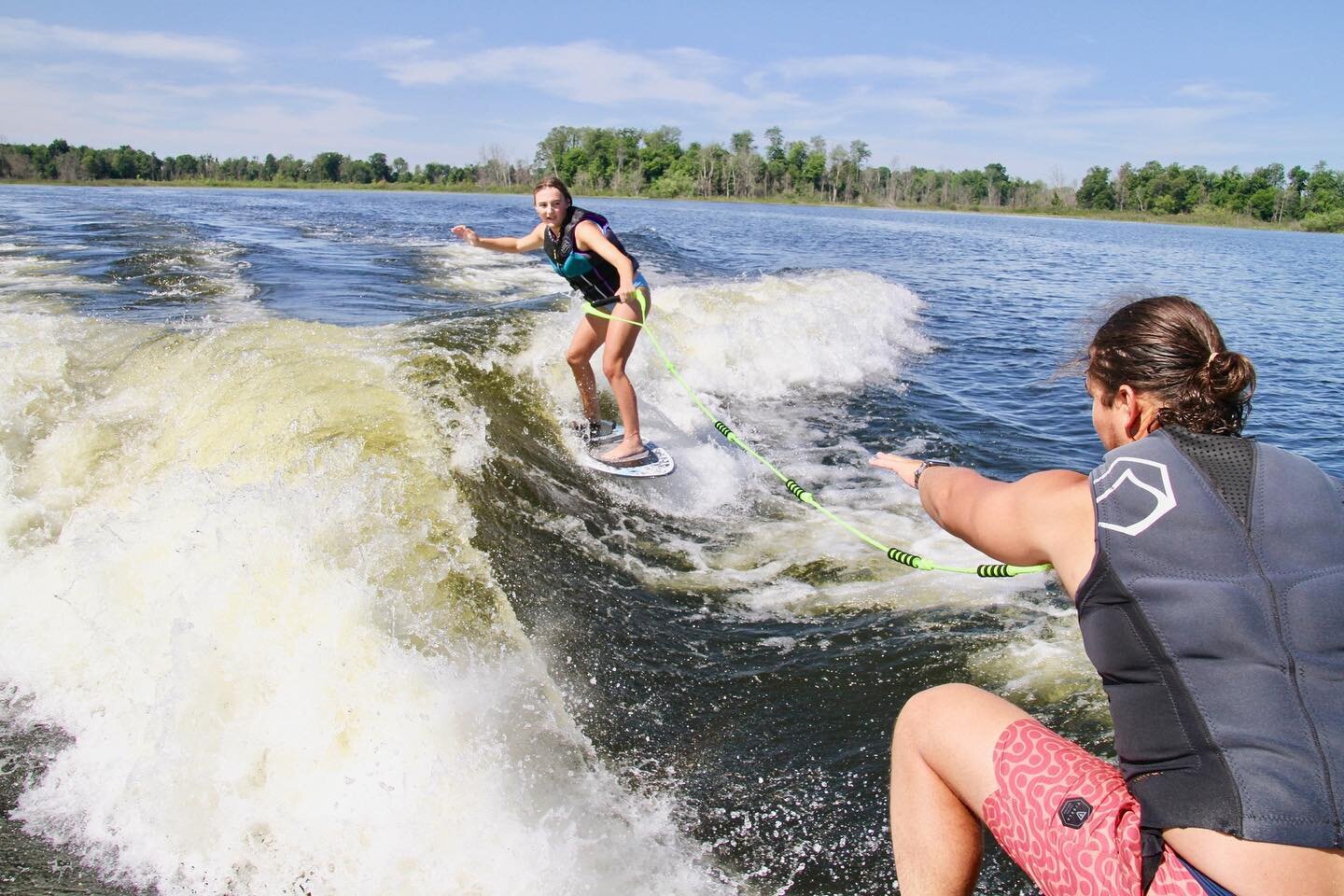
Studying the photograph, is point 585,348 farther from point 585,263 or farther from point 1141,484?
point 1141,484

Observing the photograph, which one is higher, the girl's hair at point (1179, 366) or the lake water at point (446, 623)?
the girl's hair at point (1179, 366)

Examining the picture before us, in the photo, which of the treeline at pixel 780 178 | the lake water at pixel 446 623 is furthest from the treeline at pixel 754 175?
the lake water at pixel 446 623

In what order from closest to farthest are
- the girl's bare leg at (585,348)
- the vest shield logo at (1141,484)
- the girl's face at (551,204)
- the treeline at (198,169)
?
the vest shield logo at (1141,484)
the girl's face at (551,204)
the girl's bare leg at (585,348)
the treeline at (198,169)

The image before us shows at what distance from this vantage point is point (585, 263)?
655 cm

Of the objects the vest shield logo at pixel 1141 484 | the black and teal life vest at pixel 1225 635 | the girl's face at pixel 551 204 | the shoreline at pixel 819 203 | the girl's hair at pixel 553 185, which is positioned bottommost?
the black and teal life vest at pixel 1225 635

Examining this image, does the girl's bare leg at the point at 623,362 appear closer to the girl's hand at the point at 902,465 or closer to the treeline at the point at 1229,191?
the girl's hand at the point at 902,465

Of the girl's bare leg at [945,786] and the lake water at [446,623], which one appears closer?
the girl's bare leg at [945,786]

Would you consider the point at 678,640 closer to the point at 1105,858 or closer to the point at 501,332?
the point at 1105,858

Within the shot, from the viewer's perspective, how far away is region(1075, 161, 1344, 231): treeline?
351ft

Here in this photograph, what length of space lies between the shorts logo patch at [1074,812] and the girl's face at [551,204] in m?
5.47

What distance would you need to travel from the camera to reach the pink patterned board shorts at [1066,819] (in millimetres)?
1767

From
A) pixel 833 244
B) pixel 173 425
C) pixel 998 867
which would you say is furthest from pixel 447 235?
pixel 998 867

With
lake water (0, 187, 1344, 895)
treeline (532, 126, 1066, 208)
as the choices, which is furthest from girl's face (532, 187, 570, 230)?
treeline (532, 126, 1066, 208)

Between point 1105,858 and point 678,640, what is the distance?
2.83m
